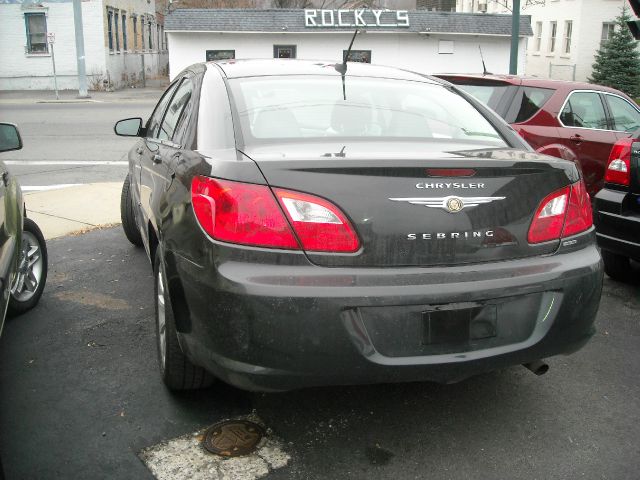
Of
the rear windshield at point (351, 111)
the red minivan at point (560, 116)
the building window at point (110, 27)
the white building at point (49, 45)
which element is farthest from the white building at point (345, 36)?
the rear windshield at point (351, 111)

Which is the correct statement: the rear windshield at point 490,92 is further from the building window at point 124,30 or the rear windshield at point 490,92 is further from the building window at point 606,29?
the building window at point 124,30

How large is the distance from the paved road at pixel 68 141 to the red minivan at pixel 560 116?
5760 mm

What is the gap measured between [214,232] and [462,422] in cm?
150

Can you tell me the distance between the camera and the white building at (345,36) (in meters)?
30.8

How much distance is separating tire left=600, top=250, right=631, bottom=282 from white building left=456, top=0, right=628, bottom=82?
2945 cm

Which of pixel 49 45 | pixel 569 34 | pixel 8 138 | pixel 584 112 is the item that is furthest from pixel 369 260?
pixel 569 34

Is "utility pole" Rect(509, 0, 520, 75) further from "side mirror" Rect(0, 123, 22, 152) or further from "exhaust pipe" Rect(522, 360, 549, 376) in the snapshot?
"exhaust pipe" Rect(522, 360, 549, 376)

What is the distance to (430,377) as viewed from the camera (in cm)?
265

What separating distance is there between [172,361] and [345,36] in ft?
99.5

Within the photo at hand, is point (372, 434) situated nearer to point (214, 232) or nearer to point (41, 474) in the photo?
point (214, 232)

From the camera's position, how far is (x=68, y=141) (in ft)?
48.3

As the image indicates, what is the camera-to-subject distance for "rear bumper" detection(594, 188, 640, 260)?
15.6 ft

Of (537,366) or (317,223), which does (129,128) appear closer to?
(317,223)

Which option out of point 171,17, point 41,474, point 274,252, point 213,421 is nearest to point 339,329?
point 274,252
